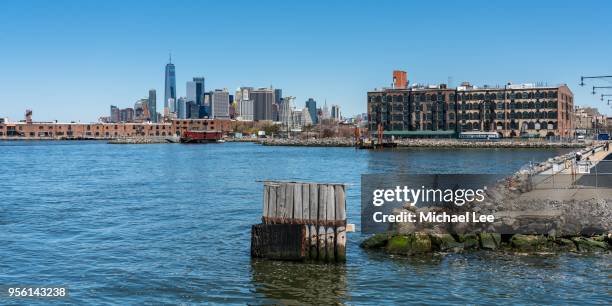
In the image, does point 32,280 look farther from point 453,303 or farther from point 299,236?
point 453,303

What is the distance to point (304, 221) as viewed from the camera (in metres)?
23.6

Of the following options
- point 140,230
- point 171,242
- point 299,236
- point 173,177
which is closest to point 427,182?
point 299,236

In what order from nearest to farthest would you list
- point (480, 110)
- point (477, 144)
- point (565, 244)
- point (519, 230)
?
1. point (565, 244)
2. point (519, 230)
3. point (477, 144)
4. point (480, 110)

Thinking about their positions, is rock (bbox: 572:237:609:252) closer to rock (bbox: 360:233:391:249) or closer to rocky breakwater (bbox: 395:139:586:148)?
rock (bbox: 360:233:391:249)

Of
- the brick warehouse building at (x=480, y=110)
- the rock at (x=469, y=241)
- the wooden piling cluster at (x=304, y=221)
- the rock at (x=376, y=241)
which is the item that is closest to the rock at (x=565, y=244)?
the rock at (x=469, y=241)

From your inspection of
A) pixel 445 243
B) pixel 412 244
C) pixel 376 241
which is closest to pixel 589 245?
pixel 445 243

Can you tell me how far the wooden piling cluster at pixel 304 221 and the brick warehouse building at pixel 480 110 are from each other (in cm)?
17367

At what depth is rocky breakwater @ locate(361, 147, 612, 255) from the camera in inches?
1014

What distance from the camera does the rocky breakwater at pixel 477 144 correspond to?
160675 millimetres

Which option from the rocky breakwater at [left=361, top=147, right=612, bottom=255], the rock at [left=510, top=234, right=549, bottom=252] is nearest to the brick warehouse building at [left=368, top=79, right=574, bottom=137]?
the rocky breakwater at [left=361, top=147, right=612, bottom=255]

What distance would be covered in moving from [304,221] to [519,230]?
8.90 meters

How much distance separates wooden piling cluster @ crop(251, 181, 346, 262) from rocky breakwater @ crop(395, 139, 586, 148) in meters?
145

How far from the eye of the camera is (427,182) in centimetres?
2439

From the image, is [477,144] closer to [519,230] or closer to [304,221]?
[519,230]
